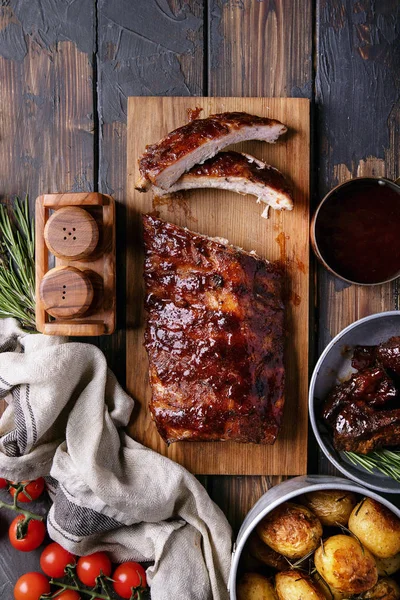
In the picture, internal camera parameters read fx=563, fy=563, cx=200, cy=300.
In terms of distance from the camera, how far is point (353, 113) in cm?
258

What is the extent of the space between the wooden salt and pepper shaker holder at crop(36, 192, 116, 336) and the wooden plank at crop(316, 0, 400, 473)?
98 centimetres

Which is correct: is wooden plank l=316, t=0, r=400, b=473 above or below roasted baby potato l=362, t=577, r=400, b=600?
above

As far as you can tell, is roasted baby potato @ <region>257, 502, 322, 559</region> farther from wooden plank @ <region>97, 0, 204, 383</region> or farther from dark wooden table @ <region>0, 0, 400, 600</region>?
wooden plank @ <region>97, 0, 204, 383</region>

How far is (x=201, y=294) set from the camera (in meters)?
2.34

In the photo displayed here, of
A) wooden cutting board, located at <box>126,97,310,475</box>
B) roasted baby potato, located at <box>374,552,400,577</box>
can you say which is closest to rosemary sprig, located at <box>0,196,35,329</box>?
wooden cutting board, located at <box>126,97,310,475</box>

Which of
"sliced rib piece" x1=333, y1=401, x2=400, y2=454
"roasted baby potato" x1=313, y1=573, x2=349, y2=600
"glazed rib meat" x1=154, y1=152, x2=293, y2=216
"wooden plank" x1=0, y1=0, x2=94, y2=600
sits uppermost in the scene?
"wooden plank" x1=0, y1=0, x2=94, y2=600

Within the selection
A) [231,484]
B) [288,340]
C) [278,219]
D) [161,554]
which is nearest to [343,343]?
[288,340]

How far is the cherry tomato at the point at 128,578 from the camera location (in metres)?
2.40

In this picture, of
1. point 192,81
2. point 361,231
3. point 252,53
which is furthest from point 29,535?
point 252,53

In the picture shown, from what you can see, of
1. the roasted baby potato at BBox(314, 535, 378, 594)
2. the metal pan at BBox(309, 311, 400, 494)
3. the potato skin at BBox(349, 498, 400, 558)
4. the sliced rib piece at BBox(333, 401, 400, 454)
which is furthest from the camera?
the metal pan at BBox(309, 311, 400, 494)

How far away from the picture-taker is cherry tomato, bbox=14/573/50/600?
95.4 inches

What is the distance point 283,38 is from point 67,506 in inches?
89.7

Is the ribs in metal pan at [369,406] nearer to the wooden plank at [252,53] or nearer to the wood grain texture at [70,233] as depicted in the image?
the wooden plank at [252,53]

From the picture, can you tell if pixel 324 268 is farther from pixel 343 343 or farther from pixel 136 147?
pixel 136 147
